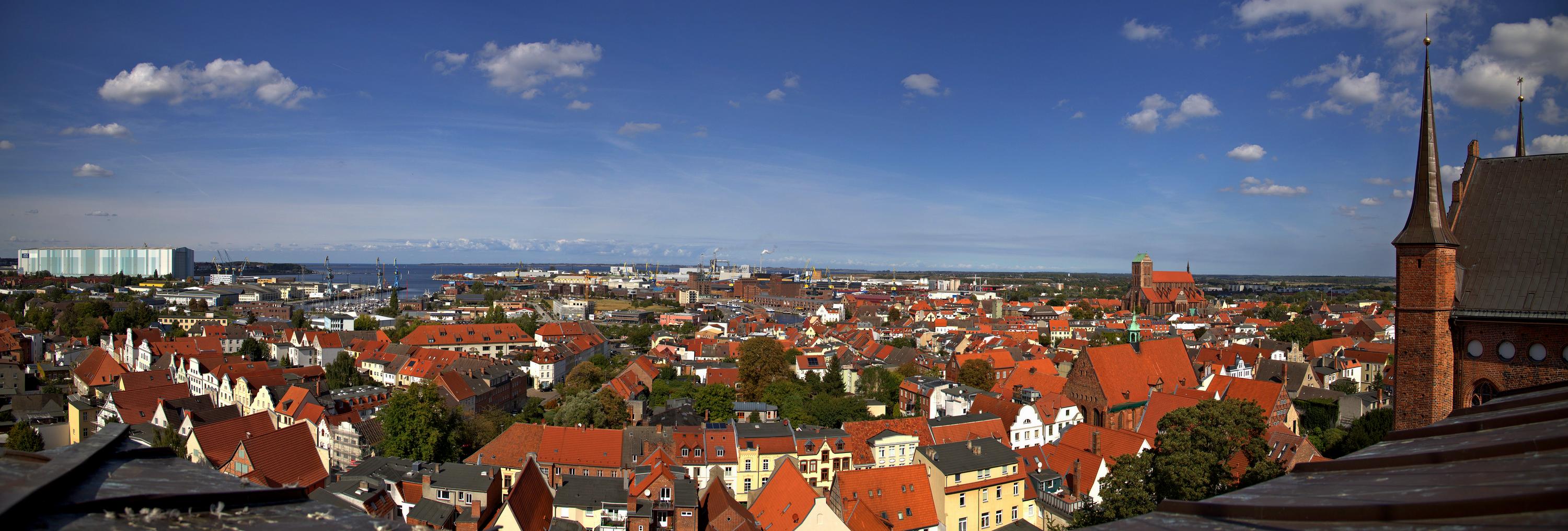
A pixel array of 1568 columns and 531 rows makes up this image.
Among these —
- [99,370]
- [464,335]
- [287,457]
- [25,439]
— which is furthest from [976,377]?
[99,370]

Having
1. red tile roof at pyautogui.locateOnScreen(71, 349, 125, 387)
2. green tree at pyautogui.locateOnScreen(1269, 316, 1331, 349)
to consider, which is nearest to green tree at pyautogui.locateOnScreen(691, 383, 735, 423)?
red tile roof at pyautogui.locateOnScreen(71, 349, 125, 387)

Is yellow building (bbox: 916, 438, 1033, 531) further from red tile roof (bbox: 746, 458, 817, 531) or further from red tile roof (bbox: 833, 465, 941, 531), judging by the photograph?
red tile roof (bbox: 746, 458, 817, 531)

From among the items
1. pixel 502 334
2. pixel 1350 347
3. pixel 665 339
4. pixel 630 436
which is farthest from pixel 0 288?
pixel 1350 347

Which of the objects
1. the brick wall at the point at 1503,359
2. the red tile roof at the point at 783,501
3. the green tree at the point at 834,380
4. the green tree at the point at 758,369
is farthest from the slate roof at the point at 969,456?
the green tree at the point at 758,369

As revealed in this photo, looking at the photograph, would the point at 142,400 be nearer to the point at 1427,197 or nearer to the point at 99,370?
the point at 99,370

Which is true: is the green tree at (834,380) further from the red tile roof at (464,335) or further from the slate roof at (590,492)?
the red tile roof at (464,335)

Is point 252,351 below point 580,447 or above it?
above

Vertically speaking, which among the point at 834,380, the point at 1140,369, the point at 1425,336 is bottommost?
the point at 834,380

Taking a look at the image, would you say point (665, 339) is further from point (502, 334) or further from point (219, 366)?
point (219, 366)
